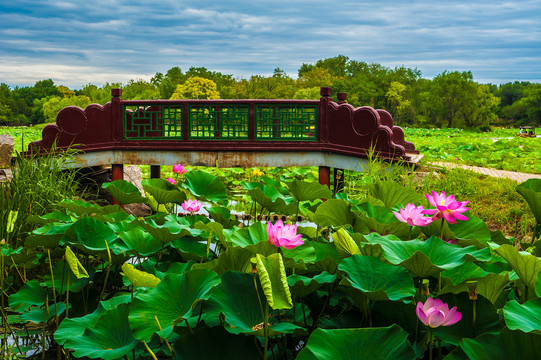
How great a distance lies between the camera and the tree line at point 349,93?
96.0ft

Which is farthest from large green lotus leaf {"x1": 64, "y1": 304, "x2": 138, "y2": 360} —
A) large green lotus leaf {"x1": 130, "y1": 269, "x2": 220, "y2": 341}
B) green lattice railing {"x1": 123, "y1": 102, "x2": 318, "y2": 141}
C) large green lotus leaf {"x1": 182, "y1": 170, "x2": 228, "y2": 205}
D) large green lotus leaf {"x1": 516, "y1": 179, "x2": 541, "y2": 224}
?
green lattice railing {"x1": 123, "y1": 102, "x2": 318, "y2": 141}

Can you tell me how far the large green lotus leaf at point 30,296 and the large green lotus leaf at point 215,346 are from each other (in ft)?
3.85

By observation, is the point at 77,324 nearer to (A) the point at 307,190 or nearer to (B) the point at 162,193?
(B) the point at 162,193

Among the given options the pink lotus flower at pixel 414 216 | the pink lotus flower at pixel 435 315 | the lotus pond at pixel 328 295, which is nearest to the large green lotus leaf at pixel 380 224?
the lotus pond at pixel 328 295

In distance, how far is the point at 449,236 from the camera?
1829mm

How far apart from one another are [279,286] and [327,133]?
6.60 meters

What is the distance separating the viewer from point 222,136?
7961 mm

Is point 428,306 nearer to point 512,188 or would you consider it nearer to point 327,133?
point 512,188

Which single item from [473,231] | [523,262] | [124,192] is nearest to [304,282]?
[523,262]

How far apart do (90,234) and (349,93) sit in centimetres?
3529

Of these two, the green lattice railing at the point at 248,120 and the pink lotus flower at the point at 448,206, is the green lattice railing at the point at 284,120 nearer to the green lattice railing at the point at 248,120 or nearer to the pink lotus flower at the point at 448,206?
the green lattice railing at the point at 248,120

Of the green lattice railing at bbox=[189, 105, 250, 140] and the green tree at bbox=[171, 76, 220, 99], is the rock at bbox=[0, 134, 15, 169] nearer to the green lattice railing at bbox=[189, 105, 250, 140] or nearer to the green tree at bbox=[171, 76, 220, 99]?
the green lattice railing at bbox=[189, 105, 250, 140]

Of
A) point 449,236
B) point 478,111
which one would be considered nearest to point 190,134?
point 449,236

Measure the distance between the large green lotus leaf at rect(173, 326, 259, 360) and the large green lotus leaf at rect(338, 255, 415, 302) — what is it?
34cm
